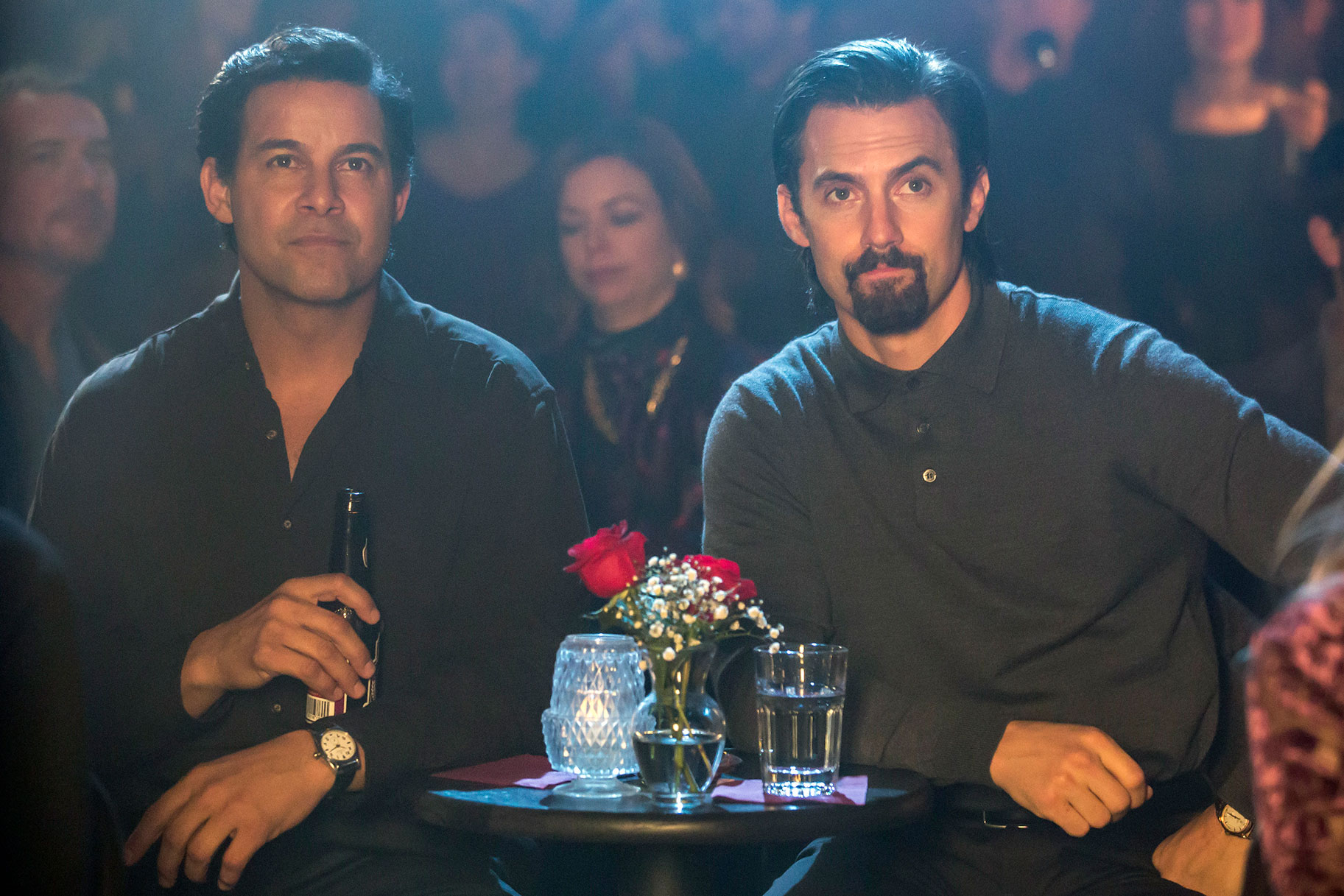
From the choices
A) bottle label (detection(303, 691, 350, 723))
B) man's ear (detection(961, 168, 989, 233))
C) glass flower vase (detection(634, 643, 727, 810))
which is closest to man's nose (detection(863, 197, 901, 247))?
man's ear (detection(961, 168, 989, 233))

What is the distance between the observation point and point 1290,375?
2.46m

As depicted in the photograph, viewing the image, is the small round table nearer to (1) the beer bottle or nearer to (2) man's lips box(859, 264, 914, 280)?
(1) the beer bottle

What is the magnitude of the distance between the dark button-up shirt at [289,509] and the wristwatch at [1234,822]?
3.58 feet

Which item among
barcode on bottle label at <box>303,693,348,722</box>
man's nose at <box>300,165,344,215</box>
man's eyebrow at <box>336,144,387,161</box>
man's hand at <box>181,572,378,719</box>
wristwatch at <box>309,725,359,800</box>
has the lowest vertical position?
wristwatch at <box>309,725,359,800</box>

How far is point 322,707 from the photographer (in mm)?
1898

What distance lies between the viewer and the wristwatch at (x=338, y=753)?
5.87 ft

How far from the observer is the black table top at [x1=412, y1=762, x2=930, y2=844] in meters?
1.47

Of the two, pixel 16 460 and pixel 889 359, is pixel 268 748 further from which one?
pixel 889 359

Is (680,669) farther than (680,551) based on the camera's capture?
No

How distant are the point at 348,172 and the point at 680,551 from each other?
3.41 feet

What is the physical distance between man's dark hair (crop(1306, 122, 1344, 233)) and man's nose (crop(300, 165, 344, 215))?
2001 millimetres

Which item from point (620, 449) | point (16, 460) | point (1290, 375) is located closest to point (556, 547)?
point (620, 449)

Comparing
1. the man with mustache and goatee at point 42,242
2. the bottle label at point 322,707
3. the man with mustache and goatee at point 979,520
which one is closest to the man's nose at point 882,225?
the man with mustache and goatee at point 979,520

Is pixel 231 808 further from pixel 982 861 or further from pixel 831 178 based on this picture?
pixel 831 178
